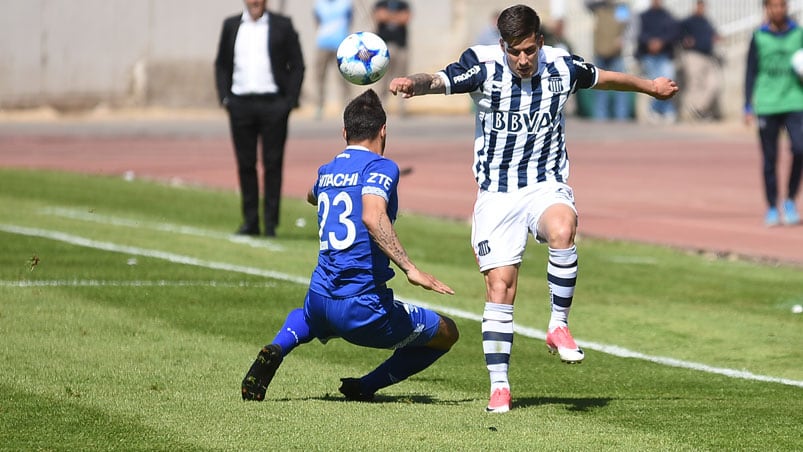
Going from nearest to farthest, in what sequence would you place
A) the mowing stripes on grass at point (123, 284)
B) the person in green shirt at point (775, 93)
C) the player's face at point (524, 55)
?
the player's face at point (524, 55)
the mowing stripes on grass at point (123, 284)
the person in green shirt at point (775, 93)

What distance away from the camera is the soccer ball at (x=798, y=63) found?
1700 centimetres

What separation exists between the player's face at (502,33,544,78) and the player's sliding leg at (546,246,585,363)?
95 centimetres

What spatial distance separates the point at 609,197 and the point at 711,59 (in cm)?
1535

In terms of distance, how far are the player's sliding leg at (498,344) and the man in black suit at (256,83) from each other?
7.59 m

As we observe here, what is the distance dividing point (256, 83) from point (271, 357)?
7.90m

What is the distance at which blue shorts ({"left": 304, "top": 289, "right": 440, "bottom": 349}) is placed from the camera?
774cm

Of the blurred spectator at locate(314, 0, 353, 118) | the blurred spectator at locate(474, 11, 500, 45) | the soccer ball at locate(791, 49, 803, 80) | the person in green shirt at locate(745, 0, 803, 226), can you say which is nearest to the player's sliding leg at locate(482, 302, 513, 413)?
the soccer ball at locate(791, 49, 803, 80)

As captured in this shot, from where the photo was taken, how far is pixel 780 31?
1750 centimetres

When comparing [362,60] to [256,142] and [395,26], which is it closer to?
[256,142]

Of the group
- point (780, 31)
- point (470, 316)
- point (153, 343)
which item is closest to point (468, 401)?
point (153, 343)

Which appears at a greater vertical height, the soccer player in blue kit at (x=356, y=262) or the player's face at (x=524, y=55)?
the player's face at (x=524, y=55)

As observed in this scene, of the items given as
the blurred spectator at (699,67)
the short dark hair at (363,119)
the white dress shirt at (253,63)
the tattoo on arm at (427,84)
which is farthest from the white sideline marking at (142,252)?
the blurred spectator at (699,67)

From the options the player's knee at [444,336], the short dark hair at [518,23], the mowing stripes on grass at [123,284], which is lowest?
the mowing stripes on grass at [123,284]

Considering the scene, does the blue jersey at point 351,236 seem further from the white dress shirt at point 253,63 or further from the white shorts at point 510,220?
the white dress shirt at point 253,63
